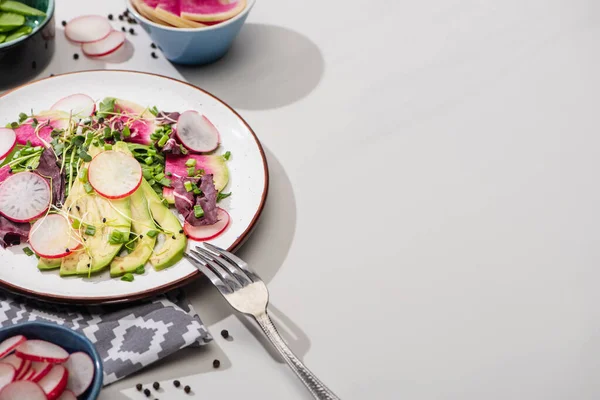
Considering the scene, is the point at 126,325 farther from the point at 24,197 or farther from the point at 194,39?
the point at 194,39

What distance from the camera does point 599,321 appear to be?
1644 millimetres

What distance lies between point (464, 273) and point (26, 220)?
1.13 metres

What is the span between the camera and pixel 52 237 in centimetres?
158

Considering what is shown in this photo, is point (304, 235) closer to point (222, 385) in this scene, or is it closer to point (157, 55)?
point (222, 385)

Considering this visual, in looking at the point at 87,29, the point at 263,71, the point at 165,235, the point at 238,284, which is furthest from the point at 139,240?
the point at 87,29

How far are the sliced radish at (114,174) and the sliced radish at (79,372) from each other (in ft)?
1.60

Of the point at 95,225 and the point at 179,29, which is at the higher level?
the point at 179,29

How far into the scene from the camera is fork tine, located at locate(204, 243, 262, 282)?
5.10ft

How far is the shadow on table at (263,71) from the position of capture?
2223 millimetres

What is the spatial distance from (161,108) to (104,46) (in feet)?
1.54

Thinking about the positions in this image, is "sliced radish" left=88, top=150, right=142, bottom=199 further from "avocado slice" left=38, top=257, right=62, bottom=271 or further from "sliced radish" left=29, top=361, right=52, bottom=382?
"sliced radish" left=29, top=361, right=52, bottom=382

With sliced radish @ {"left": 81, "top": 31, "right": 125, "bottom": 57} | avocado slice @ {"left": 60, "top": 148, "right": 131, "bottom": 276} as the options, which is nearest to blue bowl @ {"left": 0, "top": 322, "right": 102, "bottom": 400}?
avocado slice @ {"left": 60, "top": 148, "right": 131, "bottom": 276}

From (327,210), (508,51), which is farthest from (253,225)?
(508,51)

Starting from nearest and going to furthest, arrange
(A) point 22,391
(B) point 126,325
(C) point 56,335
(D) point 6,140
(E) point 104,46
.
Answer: (A) point 22,391 < (C) point 56,335 < (B) point 126,325 < (D) point 6,140 < (E) point 104,46
